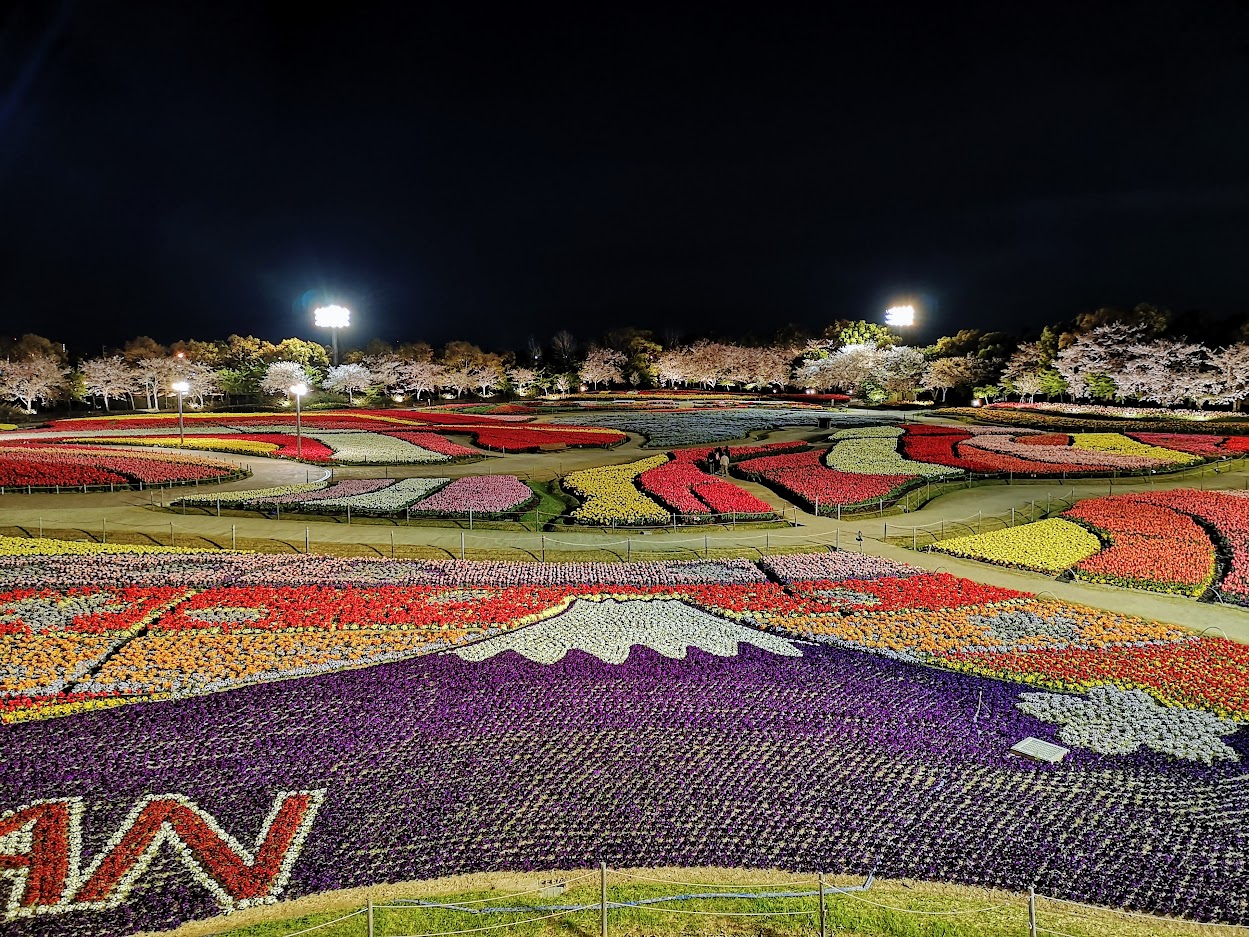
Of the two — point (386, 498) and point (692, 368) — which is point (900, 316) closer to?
point (692, 368)

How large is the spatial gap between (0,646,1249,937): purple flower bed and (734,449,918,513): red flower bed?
18.3 m

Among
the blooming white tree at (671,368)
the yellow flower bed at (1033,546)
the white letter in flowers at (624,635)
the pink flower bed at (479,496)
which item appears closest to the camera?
the white letter in flowers at (624,635)

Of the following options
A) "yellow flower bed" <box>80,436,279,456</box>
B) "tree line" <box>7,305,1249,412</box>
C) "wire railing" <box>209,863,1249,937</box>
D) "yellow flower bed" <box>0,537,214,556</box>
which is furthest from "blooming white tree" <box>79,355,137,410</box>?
"wire railing" <box>209,863,1249,937</box>

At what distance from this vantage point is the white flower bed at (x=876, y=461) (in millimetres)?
37750

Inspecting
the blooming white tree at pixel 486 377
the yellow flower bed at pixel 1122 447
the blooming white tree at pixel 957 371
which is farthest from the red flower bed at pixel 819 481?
the blooming white tree at pixel 486 377

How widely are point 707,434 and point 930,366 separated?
175 ft

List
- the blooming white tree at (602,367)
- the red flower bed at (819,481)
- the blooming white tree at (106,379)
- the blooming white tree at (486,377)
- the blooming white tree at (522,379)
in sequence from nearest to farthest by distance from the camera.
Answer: the red flower bed at (819,481), the blooming white tree at (106,379), the blooming white tree at (486,377), the blooming white tree at (522,379), the blooming white tree at (602,367)

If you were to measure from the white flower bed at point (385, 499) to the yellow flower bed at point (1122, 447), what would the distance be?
37283mm

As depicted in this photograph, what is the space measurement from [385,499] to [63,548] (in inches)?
424

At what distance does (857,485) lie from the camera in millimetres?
33812

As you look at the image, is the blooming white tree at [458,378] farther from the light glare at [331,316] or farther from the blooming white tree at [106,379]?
the blooming white tree at [106,379]

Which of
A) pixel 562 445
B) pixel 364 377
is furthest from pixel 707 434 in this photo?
pixel 364 377

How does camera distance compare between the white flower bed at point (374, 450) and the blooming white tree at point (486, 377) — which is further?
the blooming white tree at point (486, 377)

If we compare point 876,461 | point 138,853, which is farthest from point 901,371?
point 138,853
